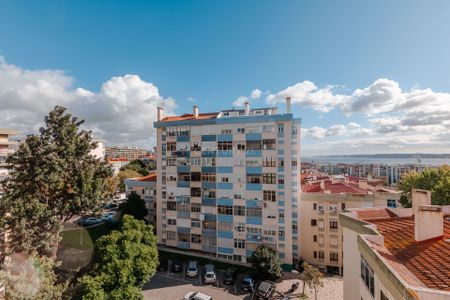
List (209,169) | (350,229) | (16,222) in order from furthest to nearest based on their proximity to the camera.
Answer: (209,169) < (16,222) < (350,229)

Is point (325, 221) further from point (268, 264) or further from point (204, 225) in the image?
point (204, 225)

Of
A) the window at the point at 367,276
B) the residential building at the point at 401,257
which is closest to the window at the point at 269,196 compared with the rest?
the residential building at the point at 401,257

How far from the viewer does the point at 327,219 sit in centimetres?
3152

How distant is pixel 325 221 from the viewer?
31.6 m

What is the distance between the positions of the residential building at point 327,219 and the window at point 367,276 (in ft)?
72.0

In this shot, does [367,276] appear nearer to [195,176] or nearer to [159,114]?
[195,176]

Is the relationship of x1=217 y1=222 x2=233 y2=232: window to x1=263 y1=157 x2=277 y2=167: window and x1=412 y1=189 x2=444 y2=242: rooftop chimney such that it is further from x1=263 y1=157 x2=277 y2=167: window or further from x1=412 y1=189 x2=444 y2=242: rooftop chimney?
x1=412 y1=189 x2=444 y2=242: rooftop chimney

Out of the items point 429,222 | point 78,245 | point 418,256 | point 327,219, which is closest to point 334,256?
point 327,219

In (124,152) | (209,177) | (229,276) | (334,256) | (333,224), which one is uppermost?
(124,152)

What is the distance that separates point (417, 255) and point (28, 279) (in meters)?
19.6

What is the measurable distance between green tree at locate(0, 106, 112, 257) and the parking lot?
431 inches

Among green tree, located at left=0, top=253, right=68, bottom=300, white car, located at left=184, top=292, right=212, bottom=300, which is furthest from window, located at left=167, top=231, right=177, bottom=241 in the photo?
green tree, located at left=0, top=253, right=68, bottom=300

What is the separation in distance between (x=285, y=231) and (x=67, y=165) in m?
25.1

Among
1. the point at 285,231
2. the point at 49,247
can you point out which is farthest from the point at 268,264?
the point at 49,247
